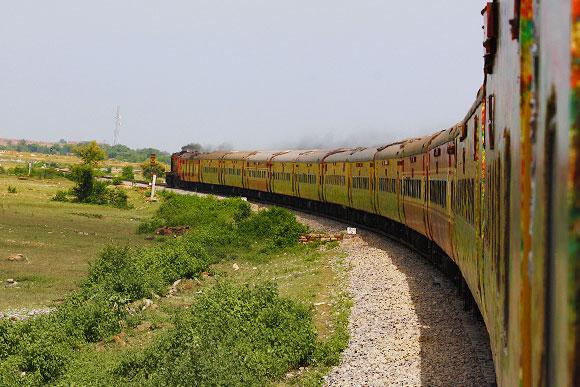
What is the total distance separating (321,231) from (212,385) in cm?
2032

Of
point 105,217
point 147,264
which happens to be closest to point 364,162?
point 147,264

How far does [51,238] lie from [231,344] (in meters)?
23.7

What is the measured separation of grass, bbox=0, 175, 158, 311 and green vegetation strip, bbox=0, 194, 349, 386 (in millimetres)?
1691

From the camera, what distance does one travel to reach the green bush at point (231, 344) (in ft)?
37.8

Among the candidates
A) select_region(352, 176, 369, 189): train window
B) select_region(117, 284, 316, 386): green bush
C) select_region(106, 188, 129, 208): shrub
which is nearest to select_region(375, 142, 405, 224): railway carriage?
select_region(352, 176, 369, 189): train window

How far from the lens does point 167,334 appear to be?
14414 mm

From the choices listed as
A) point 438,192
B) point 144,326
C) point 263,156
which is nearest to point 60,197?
point 263,156

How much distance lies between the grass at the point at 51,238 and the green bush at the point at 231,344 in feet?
24.1

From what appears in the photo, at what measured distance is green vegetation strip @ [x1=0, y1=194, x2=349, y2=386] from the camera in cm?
1239

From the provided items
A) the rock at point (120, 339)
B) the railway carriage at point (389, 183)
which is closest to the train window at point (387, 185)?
the railway carriage at point (389, 183)

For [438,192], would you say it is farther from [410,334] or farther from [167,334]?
[167,334]

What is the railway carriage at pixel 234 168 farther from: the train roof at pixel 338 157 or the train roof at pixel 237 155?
the train roof at pixel 338 157

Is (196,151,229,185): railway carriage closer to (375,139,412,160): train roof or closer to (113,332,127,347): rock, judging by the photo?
(375,139,412,160): train roof

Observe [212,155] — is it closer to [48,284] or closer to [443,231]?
[48,284]
